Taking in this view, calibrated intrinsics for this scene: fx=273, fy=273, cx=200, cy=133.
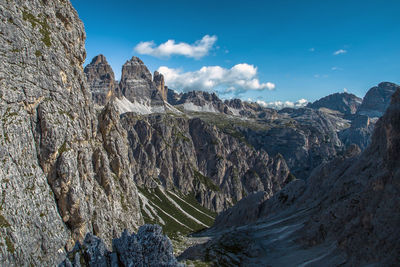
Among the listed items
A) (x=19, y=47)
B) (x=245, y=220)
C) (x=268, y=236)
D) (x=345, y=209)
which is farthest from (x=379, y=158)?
(x=19, y=47)

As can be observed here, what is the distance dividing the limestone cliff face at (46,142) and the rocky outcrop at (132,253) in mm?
31342

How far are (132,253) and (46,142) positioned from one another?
52.3 meters

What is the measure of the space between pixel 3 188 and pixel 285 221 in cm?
8089

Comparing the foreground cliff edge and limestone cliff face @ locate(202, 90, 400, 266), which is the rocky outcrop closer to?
the foreground cliff edge

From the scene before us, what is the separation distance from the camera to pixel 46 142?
71250mm

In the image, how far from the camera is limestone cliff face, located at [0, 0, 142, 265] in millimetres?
59594

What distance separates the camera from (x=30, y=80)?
7038 cm

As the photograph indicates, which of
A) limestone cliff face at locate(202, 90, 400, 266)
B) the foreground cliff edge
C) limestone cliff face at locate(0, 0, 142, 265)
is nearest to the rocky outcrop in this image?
the foreground cliff edge

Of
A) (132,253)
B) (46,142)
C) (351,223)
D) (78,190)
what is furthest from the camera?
(78,190)

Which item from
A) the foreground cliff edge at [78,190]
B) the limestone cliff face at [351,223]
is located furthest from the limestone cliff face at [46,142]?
the limestone cliff face at [351,223]

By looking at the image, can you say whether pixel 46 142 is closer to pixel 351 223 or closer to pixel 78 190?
pixel 78 190

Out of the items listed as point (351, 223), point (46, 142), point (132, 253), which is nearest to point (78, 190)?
point (46, 142)

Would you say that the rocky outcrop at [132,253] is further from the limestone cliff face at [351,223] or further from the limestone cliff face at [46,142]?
the limestone cliff face at [46,142]

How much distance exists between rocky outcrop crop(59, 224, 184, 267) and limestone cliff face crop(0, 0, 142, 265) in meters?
31.3
